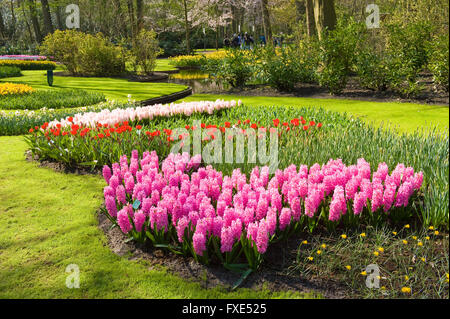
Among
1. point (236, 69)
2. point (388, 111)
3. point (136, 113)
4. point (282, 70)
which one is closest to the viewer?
point (136, 113)

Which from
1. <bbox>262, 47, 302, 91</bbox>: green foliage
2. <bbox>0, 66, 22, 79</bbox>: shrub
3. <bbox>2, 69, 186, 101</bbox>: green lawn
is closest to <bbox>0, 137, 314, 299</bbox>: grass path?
<bbox>2, 69, 186, 101</bbox>: green lawn

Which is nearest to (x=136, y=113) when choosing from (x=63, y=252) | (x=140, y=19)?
(x=63, y=252)

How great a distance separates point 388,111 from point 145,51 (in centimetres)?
1447

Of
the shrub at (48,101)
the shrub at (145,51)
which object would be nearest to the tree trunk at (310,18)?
the shrub at (145,51)

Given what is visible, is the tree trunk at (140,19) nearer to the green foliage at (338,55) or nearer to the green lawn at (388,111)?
the green lawn at (388,111)

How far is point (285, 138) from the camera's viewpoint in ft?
18.7

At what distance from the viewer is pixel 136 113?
745 cm

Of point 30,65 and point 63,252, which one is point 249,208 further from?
point 30,65

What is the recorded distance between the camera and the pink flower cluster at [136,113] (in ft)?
22.6

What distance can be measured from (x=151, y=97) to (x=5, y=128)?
5.25 m

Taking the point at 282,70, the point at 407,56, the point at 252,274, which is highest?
Result: the point at 407,56

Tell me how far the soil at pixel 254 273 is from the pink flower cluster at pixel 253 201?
0.62 feet

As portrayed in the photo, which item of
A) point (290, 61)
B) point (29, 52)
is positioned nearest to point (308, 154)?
point (290, 61)

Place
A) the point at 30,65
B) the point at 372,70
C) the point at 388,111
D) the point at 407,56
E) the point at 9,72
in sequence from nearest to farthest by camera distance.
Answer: the point at 388,111 < the point at 407,56 < the point at 372,70 < the point at 9,72 < the point at 30,65
